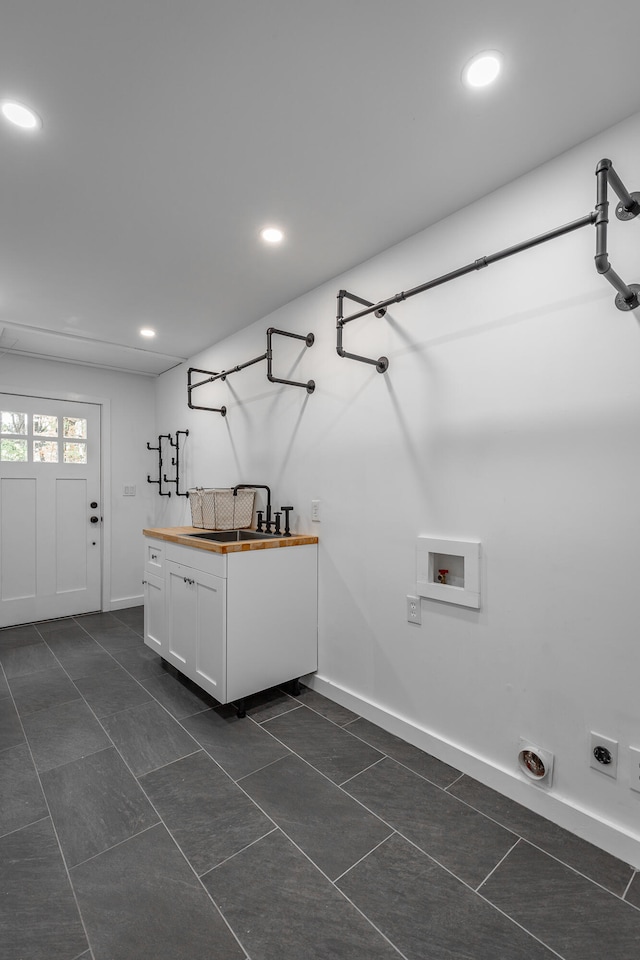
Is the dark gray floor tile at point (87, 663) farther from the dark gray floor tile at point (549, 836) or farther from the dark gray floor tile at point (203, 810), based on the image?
the dark gray floor tile at point (549, 836)

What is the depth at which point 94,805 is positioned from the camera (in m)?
1.76

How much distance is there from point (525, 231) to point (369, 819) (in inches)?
92.0

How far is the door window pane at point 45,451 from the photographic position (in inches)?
162

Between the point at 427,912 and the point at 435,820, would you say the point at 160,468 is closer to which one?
the point at 435,820

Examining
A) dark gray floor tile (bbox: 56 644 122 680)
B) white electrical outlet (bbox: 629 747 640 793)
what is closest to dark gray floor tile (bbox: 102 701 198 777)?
dark gray floor tile (bbox: 56 644 122 680)

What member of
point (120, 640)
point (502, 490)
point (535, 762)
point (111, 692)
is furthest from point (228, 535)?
point (535, 762)

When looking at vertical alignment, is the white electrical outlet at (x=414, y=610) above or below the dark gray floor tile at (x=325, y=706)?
above

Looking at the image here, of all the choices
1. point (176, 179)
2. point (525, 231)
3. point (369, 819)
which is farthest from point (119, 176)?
point (369, 819)

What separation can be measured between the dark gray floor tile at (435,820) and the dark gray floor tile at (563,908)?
7 centimetres

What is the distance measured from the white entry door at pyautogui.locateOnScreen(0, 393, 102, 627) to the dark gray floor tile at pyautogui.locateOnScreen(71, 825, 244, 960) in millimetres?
3207

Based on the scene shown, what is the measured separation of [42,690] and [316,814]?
77.7 inches

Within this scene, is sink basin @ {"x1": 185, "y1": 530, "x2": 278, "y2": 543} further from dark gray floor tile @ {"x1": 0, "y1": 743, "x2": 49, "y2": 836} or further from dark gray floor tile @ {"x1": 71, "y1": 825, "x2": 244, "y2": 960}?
dark gray floor tile @ {"x1": 71, "y1": 825, "x2": 244, "y2": 960}

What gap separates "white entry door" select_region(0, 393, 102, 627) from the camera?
13.1 ft

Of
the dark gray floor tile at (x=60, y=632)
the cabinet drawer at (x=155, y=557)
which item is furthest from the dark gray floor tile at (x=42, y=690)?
the cabinet drawer at (x=155, y=557)
